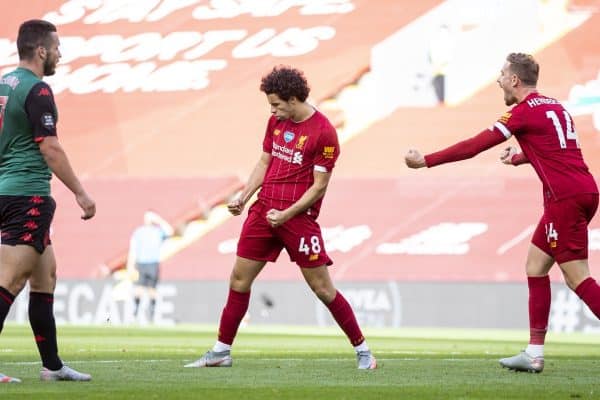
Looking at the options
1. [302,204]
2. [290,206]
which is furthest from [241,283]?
[302,204]

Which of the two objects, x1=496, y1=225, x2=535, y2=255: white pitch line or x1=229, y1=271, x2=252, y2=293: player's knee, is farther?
x1=496, y1=225, x2=535, y2=255: white pitch line

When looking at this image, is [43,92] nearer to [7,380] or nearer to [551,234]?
[7,380]

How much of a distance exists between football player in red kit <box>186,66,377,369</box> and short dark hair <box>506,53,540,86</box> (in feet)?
4.65

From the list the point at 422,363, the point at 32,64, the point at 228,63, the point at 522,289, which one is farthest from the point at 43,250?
the point at 228,63

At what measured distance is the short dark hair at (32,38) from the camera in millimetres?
8727

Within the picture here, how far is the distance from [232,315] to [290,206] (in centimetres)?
97

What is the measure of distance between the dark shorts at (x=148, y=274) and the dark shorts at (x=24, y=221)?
727 inches

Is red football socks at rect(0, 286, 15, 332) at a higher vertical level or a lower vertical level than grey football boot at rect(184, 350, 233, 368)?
higher

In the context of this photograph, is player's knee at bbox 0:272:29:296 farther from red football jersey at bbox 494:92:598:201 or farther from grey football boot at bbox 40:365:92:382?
red football jersey at bbox 494:92:598:201

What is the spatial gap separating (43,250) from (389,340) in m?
10.1

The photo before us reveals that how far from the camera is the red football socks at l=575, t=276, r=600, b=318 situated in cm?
983

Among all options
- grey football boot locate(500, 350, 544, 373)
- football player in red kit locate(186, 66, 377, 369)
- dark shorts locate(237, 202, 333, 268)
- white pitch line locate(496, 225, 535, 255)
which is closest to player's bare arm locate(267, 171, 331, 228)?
football player in red kit locate(186, 66, 377, 369)

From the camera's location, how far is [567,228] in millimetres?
9953

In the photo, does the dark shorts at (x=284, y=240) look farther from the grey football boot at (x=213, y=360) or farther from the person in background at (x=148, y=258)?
the person in background at (x=148, y=258)
